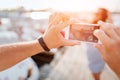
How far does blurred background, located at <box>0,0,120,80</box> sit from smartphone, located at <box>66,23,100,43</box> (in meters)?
0.08

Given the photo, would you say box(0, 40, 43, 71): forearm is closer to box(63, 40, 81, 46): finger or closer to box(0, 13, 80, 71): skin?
Answer: box(0, 13, 80, 71): skin

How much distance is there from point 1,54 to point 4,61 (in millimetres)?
41

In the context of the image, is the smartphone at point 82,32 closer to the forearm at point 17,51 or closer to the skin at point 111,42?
the skin at point 111,42

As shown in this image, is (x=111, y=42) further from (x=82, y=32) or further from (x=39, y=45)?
(x=39, y=45)

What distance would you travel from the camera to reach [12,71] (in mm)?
1379

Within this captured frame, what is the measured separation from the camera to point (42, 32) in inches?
50.1

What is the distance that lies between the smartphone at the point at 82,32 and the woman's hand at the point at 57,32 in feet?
0.09

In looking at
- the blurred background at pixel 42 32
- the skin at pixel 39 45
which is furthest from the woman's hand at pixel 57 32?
the blurred background at pixel 42 32

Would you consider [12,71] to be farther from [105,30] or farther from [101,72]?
[105,30]

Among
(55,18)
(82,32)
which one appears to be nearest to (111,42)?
(82,32)

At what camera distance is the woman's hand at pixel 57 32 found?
1059 millimetres

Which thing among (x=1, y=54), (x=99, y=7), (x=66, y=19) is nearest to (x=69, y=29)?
(x=66, y=19)

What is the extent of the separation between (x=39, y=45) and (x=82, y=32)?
23cm

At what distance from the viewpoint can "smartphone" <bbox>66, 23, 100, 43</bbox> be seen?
3.37 feet
